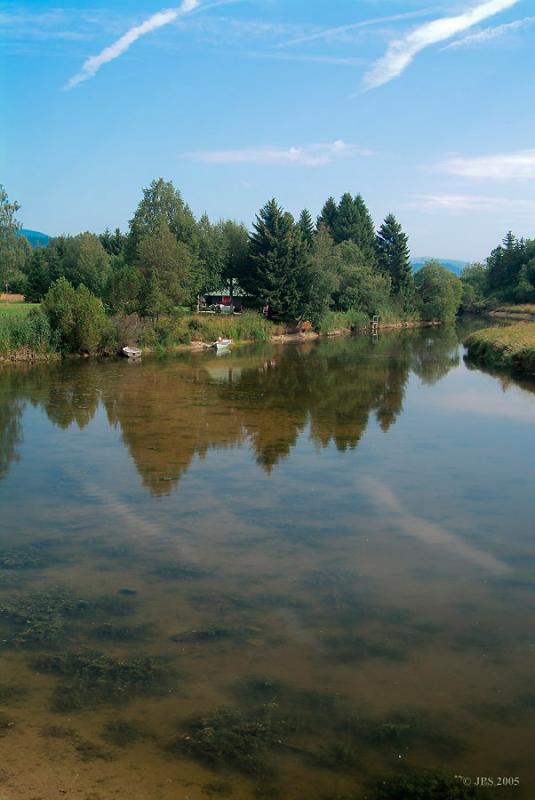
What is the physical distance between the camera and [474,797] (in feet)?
16.2

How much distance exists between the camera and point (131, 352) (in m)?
36.9

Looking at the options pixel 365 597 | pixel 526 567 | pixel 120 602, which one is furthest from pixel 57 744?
pixel 526 567

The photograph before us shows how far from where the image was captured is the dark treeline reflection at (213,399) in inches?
642

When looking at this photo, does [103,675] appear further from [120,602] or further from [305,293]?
[305,293]

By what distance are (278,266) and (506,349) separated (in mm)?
21808

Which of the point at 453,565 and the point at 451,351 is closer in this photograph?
the point at 453,565

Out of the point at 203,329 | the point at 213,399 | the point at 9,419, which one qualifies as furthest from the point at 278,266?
the point at 9,419

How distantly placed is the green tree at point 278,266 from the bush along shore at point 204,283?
8 centimetres

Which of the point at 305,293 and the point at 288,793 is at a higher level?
the point at 305,293

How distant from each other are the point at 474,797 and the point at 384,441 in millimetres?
11915

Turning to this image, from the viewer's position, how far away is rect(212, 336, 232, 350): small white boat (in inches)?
1706

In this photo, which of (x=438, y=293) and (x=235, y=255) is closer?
(x=235, y=255)

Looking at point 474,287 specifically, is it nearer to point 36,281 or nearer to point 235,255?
point 235,255

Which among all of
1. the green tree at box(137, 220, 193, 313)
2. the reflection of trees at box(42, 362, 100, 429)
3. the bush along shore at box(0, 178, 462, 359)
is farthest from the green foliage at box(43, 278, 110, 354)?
the green tree at box(137, 220, 193, 313)
